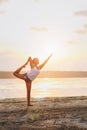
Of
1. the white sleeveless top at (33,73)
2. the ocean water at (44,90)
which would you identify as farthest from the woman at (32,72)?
the ocean water at (44,90)

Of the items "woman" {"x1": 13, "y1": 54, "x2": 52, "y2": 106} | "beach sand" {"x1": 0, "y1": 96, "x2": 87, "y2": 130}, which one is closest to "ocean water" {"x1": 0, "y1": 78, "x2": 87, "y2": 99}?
"beach sand" {"x1": 0, "y1": 96, "x2": 87, "y2": 130}

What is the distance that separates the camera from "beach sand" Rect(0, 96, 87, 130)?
768 cm

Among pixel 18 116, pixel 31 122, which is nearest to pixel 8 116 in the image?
pixel 18 116

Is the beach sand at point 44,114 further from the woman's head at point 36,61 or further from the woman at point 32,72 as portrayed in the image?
the woman's head at point 36,61

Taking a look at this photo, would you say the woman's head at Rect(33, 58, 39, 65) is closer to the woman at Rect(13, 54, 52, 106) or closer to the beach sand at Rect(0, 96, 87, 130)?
the woman at Rect(13, 54, 52, 106)

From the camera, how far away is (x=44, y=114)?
8.68 meters

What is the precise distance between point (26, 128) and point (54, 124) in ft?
1.93

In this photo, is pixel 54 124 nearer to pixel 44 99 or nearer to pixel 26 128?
pixel 26 128

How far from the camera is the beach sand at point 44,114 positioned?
25.2 feet

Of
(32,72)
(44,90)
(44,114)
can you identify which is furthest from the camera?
(44,90)

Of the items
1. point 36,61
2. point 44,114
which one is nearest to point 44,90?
point 36,61

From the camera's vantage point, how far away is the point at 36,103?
1030 cm

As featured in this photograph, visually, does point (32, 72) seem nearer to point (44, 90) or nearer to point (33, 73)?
point (33, 73)

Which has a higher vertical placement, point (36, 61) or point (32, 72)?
point (36, 61)
